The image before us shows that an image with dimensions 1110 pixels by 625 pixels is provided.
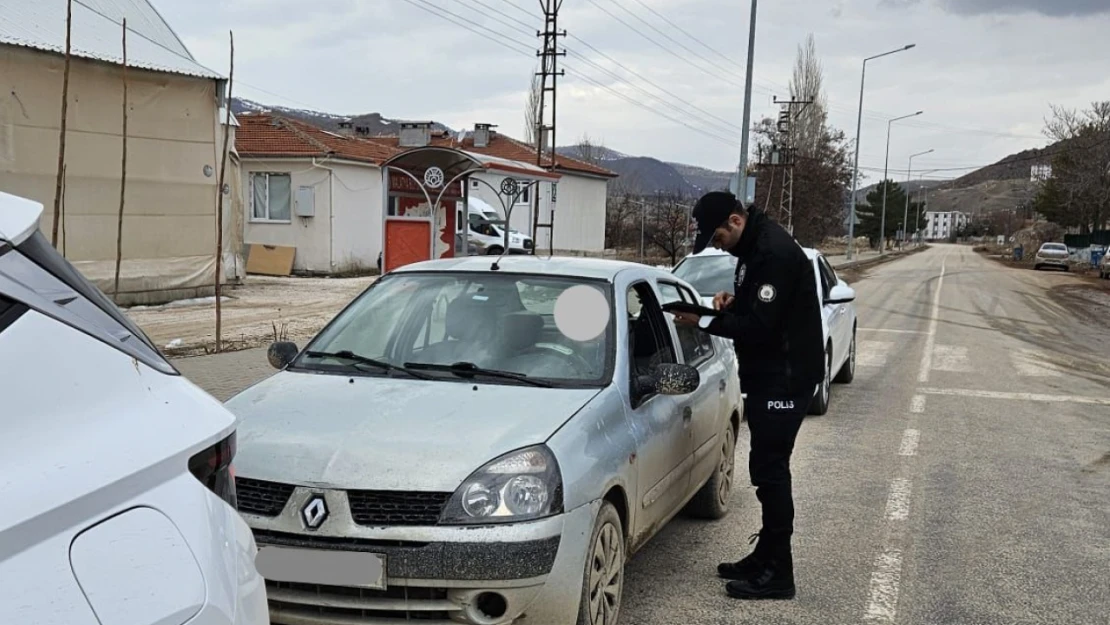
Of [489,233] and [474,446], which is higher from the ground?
[489,233]

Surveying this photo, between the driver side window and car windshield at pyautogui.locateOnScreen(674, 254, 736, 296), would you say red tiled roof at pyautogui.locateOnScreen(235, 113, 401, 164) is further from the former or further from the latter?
the driver side window

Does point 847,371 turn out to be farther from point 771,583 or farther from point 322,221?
point 322,221

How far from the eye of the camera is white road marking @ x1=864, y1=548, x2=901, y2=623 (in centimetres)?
428

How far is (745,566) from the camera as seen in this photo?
4625 millimetres

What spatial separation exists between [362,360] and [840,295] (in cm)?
616

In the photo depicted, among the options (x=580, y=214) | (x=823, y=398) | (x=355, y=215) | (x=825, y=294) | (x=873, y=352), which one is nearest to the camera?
(x=823, y=398)

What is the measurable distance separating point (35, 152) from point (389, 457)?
47.9 ft

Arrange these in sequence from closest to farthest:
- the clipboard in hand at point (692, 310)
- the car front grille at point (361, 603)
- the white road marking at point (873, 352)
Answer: the car front grille at point (361, 603) → the clipboard in hand at point (692, 310) → the white road marking at point (873, 352)

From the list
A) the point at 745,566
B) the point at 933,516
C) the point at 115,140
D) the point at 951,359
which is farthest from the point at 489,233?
the point at 745,566

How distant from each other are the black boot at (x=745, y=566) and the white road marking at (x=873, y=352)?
334 inches

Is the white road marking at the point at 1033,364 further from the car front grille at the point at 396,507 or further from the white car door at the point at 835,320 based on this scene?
the car front grille at the point at 396,507

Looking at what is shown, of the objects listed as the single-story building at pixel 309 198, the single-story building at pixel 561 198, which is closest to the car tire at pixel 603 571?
the single-story building at pixel 309 198

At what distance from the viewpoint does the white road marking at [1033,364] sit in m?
11.9

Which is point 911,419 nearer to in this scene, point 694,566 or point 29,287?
point 694,566
